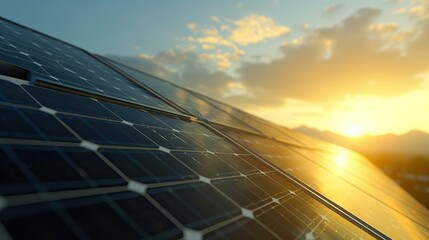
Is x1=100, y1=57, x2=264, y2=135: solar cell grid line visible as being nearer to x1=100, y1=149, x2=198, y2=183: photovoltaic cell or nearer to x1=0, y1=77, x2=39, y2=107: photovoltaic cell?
x1=100, y1=149, x2=198, y2=183: photovoltaic cell

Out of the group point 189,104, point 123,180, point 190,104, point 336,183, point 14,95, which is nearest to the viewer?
point 123,180

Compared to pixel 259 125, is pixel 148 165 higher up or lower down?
lower down

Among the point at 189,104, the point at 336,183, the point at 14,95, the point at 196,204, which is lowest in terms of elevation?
the point at 336,183

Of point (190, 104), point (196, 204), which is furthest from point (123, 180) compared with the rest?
point (190, 104)

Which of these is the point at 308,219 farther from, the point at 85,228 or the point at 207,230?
the point at 85,228

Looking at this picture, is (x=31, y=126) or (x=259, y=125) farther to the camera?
(x=259, y=125)

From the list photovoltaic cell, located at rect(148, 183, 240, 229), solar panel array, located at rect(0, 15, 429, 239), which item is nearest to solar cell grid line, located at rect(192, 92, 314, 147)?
solar panel array, located at rect(0, 15, 429, 239)

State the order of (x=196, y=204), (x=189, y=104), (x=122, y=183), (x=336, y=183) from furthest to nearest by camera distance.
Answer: (x=189, y=104), (x=336, y=183), (x=196, y=204), (x=122, y=183)

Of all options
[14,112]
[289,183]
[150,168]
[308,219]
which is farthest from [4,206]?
[289,183]

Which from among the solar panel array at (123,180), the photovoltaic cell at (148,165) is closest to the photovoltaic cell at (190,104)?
the solar panel array at (123,180)

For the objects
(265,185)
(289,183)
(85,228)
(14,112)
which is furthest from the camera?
(289,183)

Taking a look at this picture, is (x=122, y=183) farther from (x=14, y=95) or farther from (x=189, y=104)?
(x=189, y=104)
